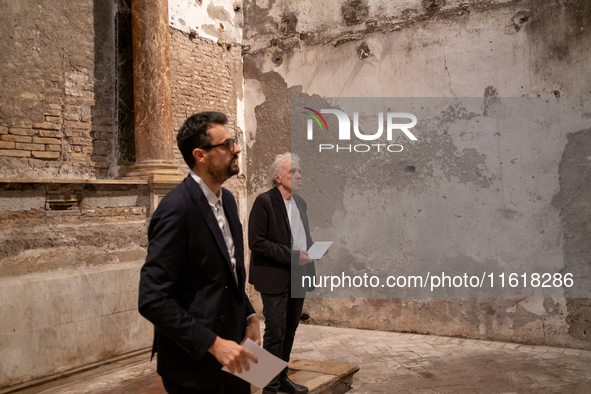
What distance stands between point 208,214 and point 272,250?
1553mm

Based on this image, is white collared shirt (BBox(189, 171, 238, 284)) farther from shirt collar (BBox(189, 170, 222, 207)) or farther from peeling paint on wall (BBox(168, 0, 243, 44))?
peeling paint on wall (BBox(168, 0, 243, 44))

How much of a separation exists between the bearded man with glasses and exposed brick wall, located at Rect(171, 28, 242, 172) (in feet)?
15.7

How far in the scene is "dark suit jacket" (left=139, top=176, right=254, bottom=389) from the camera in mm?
Result: 1800

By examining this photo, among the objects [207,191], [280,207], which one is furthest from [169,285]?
[280,207]

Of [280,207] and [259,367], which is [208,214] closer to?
[259,367]

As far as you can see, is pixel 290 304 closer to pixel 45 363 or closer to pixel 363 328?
pixel 45 363

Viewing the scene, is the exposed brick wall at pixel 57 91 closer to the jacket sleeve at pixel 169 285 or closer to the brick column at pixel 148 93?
the brick column at pixel 148 93

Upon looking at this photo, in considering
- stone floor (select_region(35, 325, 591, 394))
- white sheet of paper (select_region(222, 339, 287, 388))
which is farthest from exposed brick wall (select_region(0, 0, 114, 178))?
white sheet of paper (select_region(222, 339, 287, 388))

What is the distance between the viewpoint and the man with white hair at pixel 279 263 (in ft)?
11.5

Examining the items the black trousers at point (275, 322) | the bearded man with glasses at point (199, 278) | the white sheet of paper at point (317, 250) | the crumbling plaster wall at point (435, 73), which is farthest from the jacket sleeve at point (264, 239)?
the crumbling plaster wall at point (435, 73)

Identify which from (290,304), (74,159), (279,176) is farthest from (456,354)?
(74,159)

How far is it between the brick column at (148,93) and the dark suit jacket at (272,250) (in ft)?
7.92

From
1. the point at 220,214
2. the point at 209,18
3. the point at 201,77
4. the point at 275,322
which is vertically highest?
the point at 209,18

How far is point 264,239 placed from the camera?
3.56 meters
